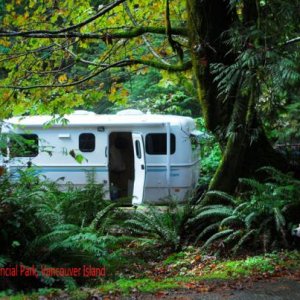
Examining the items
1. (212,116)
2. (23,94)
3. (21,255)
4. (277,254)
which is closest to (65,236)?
(21,255)

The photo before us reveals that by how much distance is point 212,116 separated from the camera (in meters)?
9.39

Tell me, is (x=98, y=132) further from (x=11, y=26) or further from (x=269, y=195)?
(x=269, y=195)

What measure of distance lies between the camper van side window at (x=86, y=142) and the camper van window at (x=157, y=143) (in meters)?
1.61

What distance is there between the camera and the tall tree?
5871 millimetres

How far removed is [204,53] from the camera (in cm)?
920

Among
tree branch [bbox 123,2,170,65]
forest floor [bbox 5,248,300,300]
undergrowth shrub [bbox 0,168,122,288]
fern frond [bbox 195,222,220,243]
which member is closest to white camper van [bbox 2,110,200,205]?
tree branch [bbox 123,2,170,65]

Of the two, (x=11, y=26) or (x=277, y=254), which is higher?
(x=11, y=26)

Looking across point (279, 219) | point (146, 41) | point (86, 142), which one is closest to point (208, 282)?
point (279, 219)

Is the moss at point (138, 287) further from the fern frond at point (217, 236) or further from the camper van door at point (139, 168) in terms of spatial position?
the camper van door at point (139, 168)

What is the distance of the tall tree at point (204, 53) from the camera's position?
5871 mm

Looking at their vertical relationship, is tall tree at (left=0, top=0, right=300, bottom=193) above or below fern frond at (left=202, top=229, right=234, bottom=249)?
above

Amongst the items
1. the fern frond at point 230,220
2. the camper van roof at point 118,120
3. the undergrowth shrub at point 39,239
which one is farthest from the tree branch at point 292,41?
the camper van roof at point 118,120

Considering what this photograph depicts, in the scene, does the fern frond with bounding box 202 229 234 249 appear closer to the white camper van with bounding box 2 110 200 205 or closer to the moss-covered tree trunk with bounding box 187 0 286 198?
the moss-covered tree trunk with bounding box 187 0 286 198

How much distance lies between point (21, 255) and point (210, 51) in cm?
494
